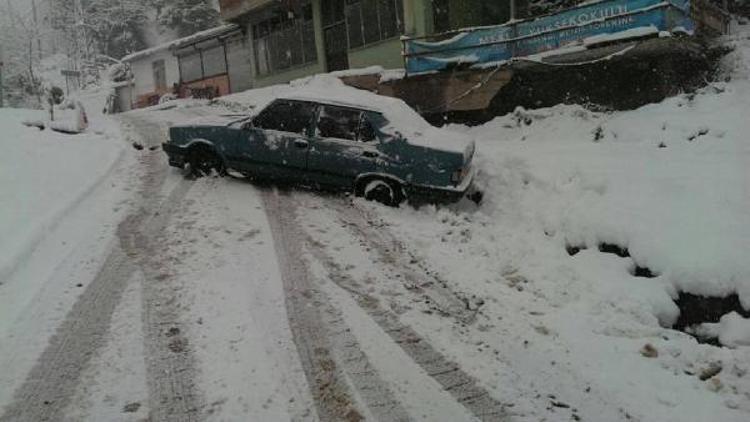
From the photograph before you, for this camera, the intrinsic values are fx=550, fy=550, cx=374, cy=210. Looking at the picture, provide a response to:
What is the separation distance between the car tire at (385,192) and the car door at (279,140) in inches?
42.9

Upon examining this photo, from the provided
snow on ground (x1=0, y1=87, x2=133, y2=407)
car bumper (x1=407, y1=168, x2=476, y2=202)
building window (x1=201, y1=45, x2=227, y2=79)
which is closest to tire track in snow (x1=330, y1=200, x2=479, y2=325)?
car bumper (x1=407, y1=168, x2=476, y2=202)

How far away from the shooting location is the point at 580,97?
1276 centimetres

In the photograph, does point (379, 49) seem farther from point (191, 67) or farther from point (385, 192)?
point (191, 67)

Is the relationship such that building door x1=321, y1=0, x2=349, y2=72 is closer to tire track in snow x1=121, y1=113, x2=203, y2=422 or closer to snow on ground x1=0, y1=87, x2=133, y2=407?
snow on ground x1=0, y1=87, x2=133, y2=407

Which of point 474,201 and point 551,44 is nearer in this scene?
point 474,201

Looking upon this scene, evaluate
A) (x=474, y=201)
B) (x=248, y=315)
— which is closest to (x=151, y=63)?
(x=474, y=201)

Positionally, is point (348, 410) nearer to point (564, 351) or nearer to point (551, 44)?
point (564, 351)

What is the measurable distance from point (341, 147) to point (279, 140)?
0.99 meters

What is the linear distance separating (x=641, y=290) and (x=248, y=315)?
390 cm

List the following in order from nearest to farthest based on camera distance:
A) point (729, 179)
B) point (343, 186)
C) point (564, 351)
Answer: point (564, 351), point (729, 179), point (343, 186)

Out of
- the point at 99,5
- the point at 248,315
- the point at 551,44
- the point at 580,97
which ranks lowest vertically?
the point at 248,315

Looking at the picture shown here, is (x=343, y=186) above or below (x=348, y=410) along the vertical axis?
above

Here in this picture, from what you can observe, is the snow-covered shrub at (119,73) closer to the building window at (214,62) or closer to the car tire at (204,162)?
the building window at (214,62)

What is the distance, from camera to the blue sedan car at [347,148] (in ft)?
26.7
